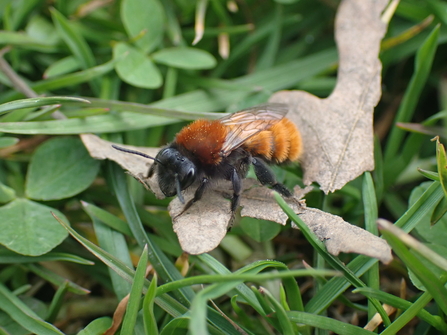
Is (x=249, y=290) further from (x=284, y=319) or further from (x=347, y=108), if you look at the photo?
(x=347, y=108)

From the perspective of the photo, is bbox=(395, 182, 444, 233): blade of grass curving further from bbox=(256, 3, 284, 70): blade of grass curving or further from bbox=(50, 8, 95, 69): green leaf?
bbox=(50, 8, 95, 69): green leaf

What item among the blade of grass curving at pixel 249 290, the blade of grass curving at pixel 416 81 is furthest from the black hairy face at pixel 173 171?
the blade of grass curving at pixel 416 81

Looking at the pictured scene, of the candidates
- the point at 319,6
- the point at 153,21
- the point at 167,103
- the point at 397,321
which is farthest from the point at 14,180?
the point at 319,6

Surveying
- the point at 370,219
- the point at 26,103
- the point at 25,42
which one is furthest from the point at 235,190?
the point at 25,42

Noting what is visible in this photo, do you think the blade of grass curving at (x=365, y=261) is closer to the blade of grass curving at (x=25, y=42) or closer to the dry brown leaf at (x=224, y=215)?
the dry brown leaf at (x=224, y=215)

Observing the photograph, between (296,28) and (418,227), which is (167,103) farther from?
(418,227)

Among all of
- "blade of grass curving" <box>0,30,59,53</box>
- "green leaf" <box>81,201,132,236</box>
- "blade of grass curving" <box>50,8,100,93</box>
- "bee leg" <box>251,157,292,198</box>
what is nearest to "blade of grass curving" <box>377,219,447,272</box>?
"bee leg" <box>251,157,292,198</box>
